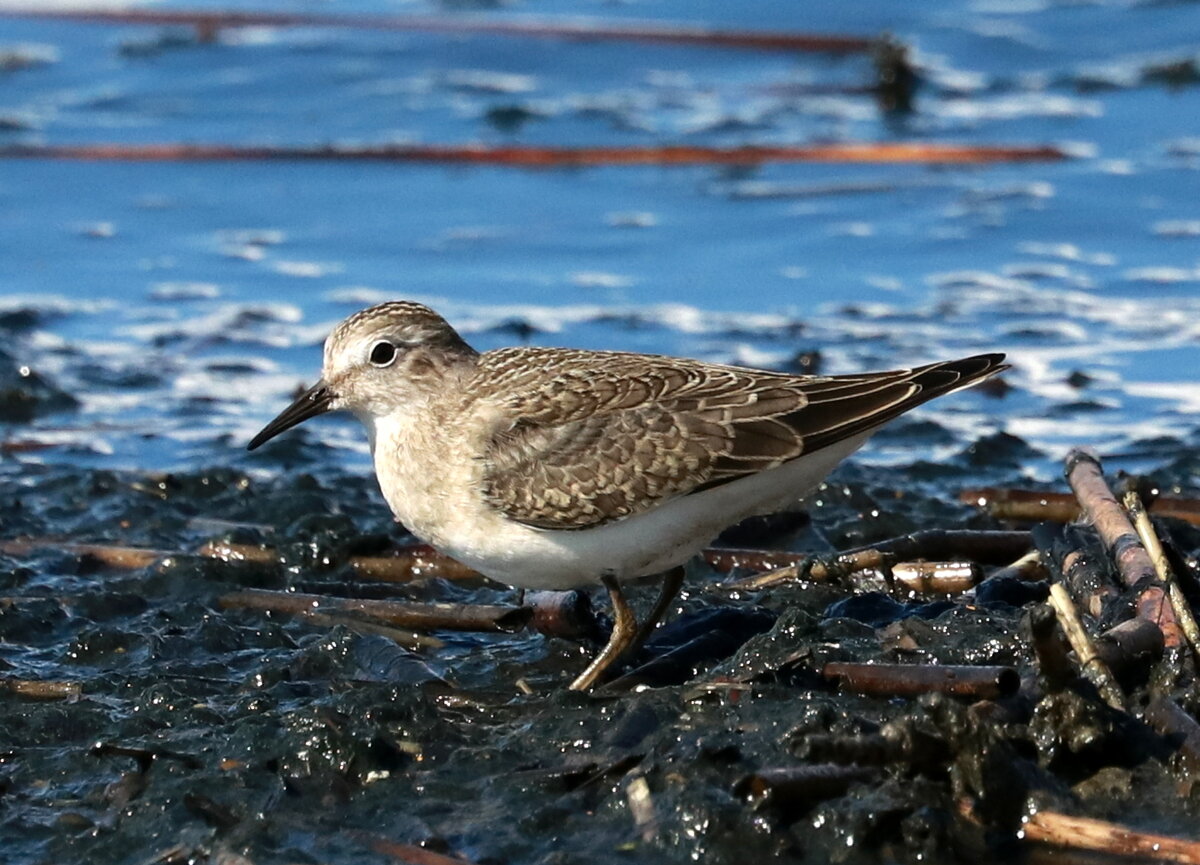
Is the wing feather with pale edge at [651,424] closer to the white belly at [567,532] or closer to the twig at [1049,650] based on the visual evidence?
the white belly at [567,532]

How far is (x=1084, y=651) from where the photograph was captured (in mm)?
5754

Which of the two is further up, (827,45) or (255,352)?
(827,45)

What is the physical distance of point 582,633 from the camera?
7.24 m

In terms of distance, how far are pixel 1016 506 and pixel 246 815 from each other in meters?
4.13

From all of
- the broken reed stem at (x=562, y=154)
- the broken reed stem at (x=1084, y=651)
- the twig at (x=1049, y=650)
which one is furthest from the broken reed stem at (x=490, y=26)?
the twig at (x=1049, y=650)

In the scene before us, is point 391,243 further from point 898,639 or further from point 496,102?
point 898,639

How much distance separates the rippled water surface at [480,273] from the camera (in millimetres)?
6957

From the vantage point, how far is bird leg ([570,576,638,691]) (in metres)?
6.77

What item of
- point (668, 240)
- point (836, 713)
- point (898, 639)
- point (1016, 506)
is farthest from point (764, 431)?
point (668, 240)

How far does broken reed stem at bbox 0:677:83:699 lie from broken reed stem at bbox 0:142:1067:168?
26.8 ft

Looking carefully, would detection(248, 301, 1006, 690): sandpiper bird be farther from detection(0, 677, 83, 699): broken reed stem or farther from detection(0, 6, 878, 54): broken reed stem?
detection(0, 6, 878, 54): broken reed stem

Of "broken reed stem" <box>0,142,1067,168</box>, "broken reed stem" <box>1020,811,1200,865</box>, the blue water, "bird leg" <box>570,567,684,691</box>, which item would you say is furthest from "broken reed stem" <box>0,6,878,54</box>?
"broken reed stem" <box>1020,811,1200,865</box>

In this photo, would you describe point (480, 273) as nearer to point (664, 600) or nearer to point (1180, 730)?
point (664, 600)

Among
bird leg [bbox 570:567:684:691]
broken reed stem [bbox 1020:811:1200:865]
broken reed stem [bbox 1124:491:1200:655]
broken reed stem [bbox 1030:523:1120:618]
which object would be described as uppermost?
broken reed stem [bbox 1124:491:1200:655]
